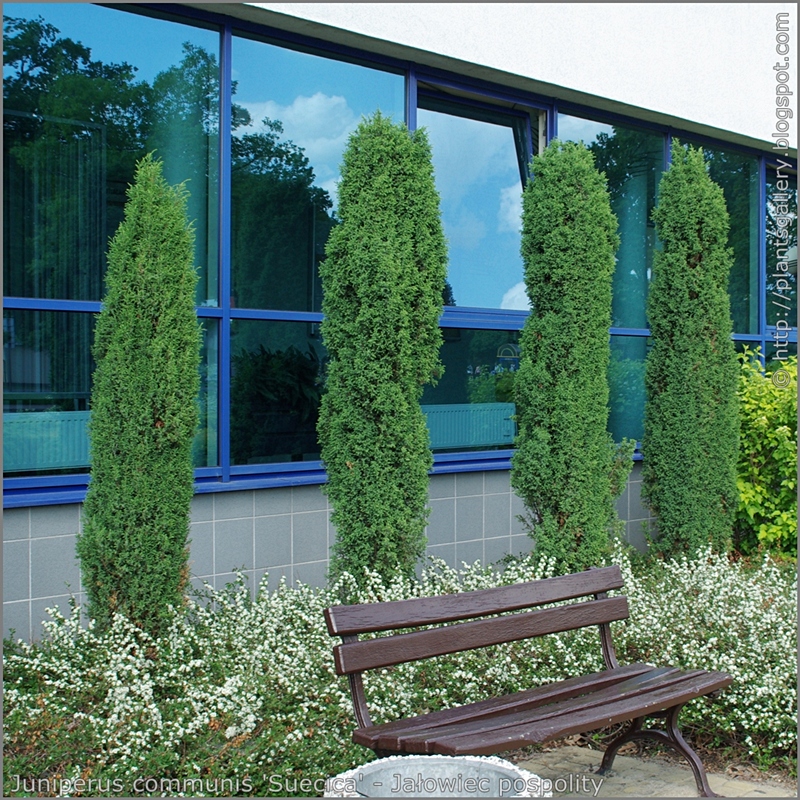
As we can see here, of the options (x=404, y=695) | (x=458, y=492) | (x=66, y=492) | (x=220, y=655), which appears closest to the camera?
(x=404, y=695)

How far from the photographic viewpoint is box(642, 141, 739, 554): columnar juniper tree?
22.5 feet

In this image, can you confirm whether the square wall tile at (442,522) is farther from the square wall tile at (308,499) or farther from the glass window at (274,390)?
the glass window at (274,390)

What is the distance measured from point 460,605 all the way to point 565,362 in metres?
2.74

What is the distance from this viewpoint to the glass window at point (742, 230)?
877 cm

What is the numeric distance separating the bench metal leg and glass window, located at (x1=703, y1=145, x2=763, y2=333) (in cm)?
606

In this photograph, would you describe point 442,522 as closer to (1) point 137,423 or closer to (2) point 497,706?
(1) point 137,423

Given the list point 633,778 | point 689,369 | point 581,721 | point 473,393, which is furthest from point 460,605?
point 689,369

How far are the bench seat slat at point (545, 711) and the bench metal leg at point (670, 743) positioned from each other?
0.51ft

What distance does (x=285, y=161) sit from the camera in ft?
19.3

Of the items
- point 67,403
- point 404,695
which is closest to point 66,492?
point 67,403

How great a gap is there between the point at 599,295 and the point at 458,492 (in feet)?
6.02

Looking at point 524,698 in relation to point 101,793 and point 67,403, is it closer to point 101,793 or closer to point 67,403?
point 101,793

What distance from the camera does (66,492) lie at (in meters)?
4.91

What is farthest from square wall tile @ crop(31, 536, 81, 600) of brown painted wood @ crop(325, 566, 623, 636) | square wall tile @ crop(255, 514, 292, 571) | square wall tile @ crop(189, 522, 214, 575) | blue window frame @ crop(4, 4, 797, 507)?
brown painted wood @ crop(325, 566, 623, 636)
